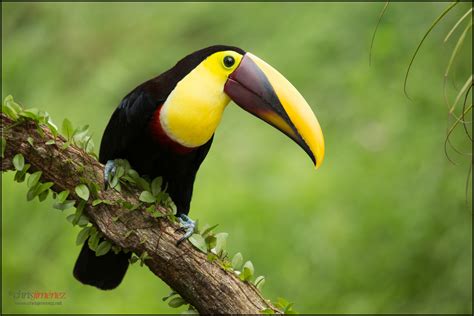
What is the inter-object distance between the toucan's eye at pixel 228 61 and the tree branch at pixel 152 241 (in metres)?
Result: 0.50

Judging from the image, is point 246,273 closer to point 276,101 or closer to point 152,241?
point 152,241

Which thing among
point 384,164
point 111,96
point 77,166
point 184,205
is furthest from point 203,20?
point 77,166

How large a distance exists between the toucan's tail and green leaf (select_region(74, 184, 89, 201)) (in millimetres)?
505

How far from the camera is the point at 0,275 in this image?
489 centimetres

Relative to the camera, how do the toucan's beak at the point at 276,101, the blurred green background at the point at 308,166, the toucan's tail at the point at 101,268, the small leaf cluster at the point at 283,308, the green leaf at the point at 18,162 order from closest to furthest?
the green leaf at the point at 18,162
the small leaf cluster at the point at 283,308
the toucan's beak at the point at 276,101
the toucan's tail at the point at 101,268
the blurred green background at the point at 308,166

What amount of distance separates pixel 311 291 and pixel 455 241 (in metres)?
0.82

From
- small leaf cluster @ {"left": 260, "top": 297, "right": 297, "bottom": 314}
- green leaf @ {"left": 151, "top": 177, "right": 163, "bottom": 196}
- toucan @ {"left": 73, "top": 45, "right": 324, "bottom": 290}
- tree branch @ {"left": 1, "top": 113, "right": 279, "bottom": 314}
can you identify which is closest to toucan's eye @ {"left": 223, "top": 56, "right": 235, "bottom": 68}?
toucan @ {"left": 73, "top": 45, "right": 324, "bottom": 290}

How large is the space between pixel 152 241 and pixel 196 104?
0.43 metres

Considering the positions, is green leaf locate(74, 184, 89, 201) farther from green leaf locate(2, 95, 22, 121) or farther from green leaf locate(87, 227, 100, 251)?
green leaf locate(2, 95, 22, 121)

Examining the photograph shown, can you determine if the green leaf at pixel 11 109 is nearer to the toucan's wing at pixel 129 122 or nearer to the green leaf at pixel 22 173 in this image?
the green leaf at pixel 22 173

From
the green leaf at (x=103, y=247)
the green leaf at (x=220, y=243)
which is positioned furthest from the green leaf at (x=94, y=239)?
the green leaf at (x=220, y=243)

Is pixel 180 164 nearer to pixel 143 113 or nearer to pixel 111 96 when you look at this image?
pixel 143 113

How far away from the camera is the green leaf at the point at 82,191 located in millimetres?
2295

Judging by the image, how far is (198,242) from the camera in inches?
93.7
